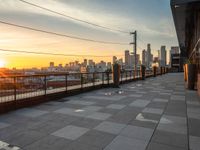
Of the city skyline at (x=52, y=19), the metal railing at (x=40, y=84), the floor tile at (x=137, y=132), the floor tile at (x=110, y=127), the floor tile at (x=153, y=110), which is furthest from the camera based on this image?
the city skyline at (x=52, y=19)

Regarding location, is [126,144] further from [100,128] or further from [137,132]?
[100,128]

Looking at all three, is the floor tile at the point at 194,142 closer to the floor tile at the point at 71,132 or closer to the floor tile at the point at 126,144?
the floor tile at the point at 126,144

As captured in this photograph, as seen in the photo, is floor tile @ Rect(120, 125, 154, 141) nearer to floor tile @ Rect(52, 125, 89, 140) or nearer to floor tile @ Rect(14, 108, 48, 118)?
floor tile @ Rect(52, 125, 89, 140)

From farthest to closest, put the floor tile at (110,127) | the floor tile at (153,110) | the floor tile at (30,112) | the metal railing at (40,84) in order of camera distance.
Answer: the metal railing at (40,84) → the floor tile at (153,110) → the floor tile at (30,112) → the floor tile at (110,127)

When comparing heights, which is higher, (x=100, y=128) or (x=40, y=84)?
(x=40, y=84)

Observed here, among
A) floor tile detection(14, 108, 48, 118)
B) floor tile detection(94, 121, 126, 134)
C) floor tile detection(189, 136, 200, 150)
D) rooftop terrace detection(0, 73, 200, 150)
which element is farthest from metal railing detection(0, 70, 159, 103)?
floor tile detection(189, 136, 200, 150)

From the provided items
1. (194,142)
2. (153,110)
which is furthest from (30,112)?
(194,142)

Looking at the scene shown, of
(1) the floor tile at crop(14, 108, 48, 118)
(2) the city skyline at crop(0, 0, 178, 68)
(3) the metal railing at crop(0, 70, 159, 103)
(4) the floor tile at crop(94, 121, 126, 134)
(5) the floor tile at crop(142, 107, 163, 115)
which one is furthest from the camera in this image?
(2) the city skyline at crop(0, 0, 178, 68)

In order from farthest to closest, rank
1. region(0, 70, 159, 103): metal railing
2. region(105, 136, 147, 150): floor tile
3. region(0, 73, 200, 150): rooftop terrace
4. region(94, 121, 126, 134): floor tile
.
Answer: region(0, 70, 159, 103): metal railing → region(94, 121, 126, 134): floor tile → region(0, 73, 200, 150): rooftop terrace → region(105, 136, 147, 150): floor tile

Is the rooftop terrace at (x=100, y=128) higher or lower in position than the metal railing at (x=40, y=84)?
lower

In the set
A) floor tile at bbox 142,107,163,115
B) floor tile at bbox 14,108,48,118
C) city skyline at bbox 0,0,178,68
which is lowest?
floor tile at bbox 142,107,163,115

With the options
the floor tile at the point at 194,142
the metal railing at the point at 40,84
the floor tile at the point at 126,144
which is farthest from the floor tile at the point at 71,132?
the metal railing at the point at 40,84

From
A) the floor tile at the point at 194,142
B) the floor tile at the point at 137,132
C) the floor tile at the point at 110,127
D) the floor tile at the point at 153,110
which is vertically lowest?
the floor tile at the point at 194,142

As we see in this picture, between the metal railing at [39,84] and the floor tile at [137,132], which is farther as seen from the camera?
the metal railing at [39,84]
